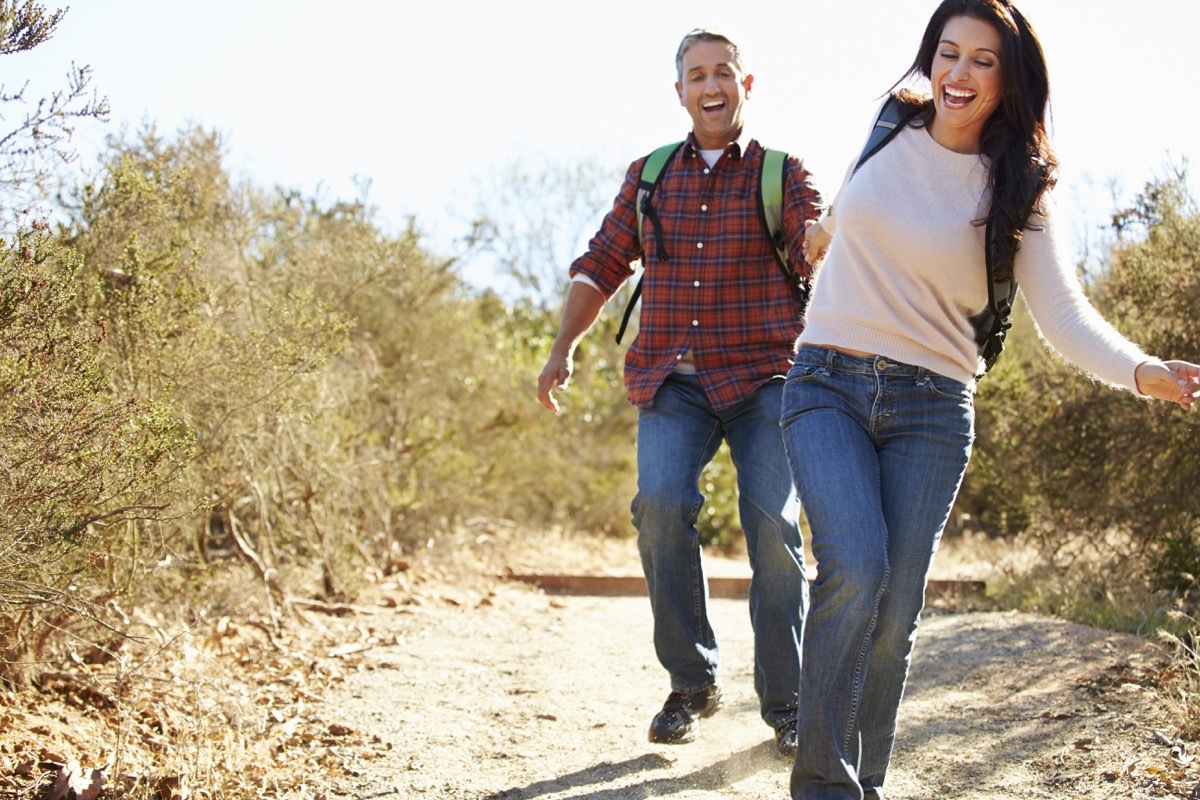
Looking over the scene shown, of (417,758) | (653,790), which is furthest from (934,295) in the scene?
(417,758)

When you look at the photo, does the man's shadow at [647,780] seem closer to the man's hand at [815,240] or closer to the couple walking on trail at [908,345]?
the couple walking on trail at [908,345]

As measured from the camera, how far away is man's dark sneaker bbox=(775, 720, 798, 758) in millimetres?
3996

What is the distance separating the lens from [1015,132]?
330 cm

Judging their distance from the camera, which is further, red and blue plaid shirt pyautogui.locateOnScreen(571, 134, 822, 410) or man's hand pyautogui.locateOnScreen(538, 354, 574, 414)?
man's hand pyautogui.locateOnScreen(538, 354, 574, 414)

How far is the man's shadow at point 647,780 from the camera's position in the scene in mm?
3854

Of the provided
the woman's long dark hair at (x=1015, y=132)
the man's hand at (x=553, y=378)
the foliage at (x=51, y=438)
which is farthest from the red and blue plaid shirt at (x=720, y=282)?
the foliage at (x=51, y=438)

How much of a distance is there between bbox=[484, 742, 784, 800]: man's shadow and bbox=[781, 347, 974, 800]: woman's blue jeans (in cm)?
78

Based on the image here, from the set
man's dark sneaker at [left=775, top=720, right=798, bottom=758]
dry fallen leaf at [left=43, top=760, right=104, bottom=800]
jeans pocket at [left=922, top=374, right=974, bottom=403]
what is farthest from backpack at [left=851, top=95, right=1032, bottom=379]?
dry fallen leaf at [left=43, top=760, right=104, bottom=800]

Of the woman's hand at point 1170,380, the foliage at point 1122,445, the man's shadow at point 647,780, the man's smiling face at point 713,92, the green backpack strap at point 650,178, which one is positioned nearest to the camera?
the woman's hand at point 1170,380

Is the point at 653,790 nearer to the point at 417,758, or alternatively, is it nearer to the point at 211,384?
the point at 417,758

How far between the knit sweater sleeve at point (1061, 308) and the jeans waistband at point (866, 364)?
0.31 m

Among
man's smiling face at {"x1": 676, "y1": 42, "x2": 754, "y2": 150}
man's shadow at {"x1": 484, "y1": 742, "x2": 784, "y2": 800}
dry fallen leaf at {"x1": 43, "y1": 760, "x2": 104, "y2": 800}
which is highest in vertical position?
man's smiling face at {"x1": 676, "y1": 42, "x2": 754, "y2": 150}

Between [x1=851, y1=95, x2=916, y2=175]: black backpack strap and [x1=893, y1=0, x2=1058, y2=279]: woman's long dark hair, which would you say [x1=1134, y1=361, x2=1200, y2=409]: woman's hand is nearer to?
[x1=893, y1=0, x2=1058, y2=279]: woman's long dark hair

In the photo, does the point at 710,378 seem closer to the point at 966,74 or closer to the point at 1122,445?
the point at 966,74
